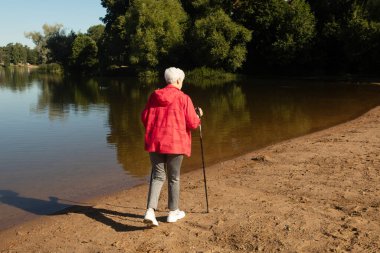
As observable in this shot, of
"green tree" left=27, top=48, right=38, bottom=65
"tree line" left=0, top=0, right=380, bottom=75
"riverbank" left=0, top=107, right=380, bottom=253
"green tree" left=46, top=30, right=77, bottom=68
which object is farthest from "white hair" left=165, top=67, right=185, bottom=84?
"green tree" left=27, top=48, right=38, bottom=65

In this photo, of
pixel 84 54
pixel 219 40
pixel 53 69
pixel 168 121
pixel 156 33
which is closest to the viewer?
pixel 168 121

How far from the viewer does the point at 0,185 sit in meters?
7.83

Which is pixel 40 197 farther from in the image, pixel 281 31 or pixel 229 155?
pixel 281 31

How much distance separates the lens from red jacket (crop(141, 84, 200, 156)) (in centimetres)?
485

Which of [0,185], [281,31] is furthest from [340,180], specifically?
[281,31]

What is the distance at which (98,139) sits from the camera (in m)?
12.4

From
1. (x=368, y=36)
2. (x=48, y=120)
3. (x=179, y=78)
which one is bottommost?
(x=48, y=120)

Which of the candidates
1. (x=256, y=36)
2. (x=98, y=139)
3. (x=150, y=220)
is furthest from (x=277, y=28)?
(x=150, y=220)

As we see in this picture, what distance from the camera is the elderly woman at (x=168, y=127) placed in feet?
16.0

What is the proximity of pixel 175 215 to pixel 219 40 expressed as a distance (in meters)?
42.7

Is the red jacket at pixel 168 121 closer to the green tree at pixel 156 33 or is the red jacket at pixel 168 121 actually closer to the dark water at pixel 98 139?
the dark water at pixel 98 139

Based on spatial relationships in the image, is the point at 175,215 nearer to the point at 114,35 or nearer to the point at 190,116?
the point at 190,116

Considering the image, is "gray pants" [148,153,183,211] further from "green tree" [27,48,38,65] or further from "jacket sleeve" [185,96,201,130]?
"green tree" [27,48,38,65]

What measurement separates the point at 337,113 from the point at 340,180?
37.1ft
